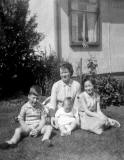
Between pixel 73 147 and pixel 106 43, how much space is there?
7.14 metres

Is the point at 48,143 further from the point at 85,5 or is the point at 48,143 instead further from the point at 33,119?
the point at 85,5

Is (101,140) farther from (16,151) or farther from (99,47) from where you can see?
(99,47)

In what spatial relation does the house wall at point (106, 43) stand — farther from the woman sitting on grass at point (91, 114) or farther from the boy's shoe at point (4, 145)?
the boy's shoe at point (4, 145)

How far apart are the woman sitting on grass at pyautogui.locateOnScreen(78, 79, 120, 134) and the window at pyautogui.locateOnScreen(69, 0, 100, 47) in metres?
4.57

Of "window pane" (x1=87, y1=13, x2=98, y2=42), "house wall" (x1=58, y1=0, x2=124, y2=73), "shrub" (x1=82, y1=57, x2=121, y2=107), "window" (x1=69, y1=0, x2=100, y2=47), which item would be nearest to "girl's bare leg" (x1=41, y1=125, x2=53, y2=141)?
"shrub" (x1=82, y1=57, x2=121, y2=107)

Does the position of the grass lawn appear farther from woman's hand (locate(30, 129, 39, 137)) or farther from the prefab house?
the prefab house

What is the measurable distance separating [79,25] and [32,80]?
8.35 feet

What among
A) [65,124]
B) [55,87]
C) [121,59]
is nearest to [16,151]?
[65,124]

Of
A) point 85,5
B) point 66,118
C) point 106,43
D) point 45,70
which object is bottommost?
point 66,118

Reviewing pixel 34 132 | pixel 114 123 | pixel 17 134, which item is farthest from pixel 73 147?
pixel 114 123

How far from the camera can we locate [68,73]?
659cm

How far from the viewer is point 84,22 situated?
1158 cm

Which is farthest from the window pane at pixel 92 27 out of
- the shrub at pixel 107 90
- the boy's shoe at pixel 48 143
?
the boy's shoe at pixel 48 143

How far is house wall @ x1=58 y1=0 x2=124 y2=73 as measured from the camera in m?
11.0
